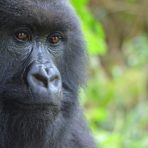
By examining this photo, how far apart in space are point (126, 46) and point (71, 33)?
18.4 feet

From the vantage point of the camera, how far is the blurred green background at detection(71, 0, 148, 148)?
177 inches

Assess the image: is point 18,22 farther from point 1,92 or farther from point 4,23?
point 1,92

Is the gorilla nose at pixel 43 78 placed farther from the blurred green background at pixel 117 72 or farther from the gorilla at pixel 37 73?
the blurred green background at pixel 117 72

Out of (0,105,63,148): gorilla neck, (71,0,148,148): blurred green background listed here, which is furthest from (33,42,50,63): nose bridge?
(71,0,148,148): blurred green background

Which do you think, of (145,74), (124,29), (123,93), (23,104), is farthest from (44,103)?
(124,29)

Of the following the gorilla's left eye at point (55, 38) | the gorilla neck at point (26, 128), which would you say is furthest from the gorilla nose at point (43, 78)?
the gorilla's left eye at point (55, 38)

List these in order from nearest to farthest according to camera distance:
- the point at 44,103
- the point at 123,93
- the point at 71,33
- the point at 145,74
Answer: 1. the point at 44,103
2. the point at 71,33
3. the point at 123,93
4. the point at 145,74

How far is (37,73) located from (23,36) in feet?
0.83

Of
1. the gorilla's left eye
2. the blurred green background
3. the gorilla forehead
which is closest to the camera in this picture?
the gorilla forehead

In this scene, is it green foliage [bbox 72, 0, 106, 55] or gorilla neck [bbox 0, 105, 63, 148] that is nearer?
gorilla neck [bbox 0, 105, 63, 148]

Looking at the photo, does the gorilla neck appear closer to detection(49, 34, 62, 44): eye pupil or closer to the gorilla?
the gorilla

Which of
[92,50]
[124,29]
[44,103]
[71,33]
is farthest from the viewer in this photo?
[124,29]

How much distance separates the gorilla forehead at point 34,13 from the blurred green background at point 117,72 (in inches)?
43.4

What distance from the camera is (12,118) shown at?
2715 millimetres
